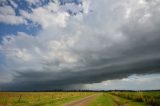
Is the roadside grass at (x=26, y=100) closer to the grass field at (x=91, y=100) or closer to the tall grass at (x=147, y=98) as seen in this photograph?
the grass field at (x=91, y=100)

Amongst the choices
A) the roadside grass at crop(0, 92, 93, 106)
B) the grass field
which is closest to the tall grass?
the grass field

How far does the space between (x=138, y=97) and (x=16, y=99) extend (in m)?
24.5

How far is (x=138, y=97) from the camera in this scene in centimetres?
4781

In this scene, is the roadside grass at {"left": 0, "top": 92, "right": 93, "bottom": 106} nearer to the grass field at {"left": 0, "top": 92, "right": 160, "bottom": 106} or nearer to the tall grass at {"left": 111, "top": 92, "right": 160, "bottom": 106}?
the grass field at {"left": 0, "top": 92, "right": 160, "bottom": 106}

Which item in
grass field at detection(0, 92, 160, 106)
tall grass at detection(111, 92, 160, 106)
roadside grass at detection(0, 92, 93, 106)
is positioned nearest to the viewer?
tall grass at detection(111, 92, 160, 106)

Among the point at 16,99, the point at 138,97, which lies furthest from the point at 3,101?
the point at 138,97

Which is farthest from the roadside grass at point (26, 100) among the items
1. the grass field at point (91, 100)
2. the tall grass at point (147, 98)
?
the tall grass at point (147, 98)

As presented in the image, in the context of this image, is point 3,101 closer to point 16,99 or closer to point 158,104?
point 16,99

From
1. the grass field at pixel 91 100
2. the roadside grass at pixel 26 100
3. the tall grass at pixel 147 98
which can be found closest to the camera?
the tall grass at pixel 147 98

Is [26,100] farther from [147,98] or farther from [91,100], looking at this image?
[147,98]

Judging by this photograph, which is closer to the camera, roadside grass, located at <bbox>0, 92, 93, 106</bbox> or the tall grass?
the tall grass

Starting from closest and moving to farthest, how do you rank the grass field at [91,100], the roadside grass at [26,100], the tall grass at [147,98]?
the tall grass at [147,98] < the grass field at [91,100] < the roadside grass at [26,100]

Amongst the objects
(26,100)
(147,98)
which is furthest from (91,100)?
(147,98)

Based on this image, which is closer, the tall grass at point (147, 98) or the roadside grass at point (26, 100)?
the tall grass at point (147, 98)
